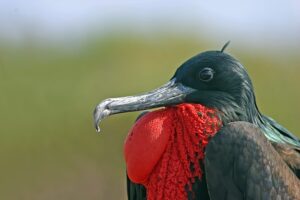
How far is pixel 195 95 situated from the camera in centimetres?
512

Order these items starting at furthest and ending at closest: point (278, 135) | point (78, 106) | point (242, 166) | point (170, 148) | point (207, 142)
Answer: point (78, 106), point (278, 135), point (170, 148), point (207, 142), point (242, 166)

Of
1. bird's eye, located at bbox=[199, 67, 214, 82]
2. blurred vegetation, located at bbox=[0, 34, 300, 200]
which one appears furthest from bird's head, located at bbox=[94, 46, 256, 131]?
blurred vegetation, located at bbox=[0, 34, 300, 200]

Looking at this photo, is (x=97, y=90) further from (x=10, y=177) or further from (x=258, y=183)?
(x=258, y=183)

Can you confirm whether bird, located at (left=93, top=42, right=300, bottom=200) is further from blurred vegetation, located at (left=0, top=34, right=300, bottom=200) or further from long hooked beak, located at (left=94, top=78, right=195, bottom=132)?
blurred vegetation, located at (left=0, top=34, right=300, bottom=200)

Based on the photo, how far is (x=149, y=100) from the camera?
5121 millimetres

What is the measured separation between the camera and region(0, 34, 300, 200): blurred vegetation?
10.9 metres

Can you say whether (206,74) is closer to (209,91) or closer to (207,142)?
(209,91)

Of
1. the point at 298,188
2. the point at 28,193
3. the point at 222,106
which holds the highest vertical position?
the point at 222,106

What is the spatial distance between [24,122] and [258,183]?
704 cm

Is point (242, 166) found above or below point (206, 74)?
below

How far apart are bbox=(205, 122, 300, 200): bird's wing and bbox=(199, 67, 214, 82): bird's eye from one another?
0.26m

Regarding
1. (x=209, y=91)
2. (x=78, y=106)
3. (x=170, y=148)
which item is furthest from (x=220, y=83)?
(x=78, y=106)

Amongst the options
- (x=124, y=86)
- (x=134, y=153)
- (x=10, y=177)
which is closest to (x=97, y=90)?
(x=124, y=86)

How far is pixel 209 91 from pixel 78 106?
275 inches
